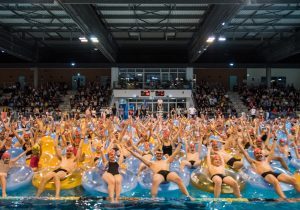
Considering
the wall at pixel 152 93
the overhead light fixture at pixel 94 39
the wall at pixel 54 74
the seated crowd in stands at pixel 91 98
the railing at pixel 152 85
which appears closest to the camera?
the overhead light fixture at pixel 94 39

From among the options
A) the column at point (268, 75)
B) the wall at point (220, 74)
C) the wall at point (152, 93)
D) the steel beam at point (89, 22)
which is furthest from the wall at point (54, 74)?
the column at point (268, 75)

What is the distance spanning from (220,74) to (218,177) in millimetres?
31563

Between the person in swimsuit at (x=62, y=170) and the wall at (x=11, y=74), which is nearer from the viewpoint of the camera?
the person in swimsuit at (x=62, y=170)

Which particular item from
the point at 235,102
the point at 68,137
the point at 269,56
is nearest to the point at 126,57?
the point at 235,102

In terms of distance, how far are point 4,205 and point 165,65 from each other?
28.9 m

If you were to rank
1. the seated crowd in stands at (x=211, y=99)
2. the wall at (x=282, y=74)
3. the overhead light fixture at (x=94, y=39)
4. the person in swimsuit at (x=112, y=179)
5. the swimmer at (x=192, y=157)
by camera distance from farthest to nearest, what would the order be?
the wall at (x=282, y=74) → the seated crowd in stands at (x=211, y=99) → the overhead light fixture at (x=94, y=39) → the swimmer at (x=192, y=157) → the person in swimsuit at (x=112, y=179)

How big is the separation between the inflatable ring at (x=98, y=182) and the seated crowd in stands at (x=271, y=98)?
75.4ft

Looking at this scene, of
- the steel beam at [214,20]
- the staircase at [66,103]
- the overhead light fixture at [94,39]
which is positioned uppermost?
the steel beam at [214,20]

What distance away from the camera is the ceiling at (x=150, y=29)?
18547 mm

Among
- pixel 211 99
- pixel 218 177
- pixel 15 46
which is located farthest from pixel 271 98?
pixel 218 177

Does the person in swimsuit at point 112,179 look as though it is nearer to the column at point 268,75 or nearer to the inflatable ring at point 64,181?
the inflatable ring at point 64,181

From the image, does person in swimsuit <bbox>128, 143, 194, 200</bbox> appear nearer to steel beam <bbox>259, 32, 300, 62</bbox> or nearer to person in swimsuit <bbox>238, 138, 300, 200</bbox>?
person in swimsuit <bbox>238, 138, 300, 200</bbox>

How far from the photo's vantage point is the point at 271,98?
32.4m

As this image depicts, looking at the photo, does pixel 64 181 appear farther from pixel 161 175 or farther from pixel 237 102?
pixel 237 102
